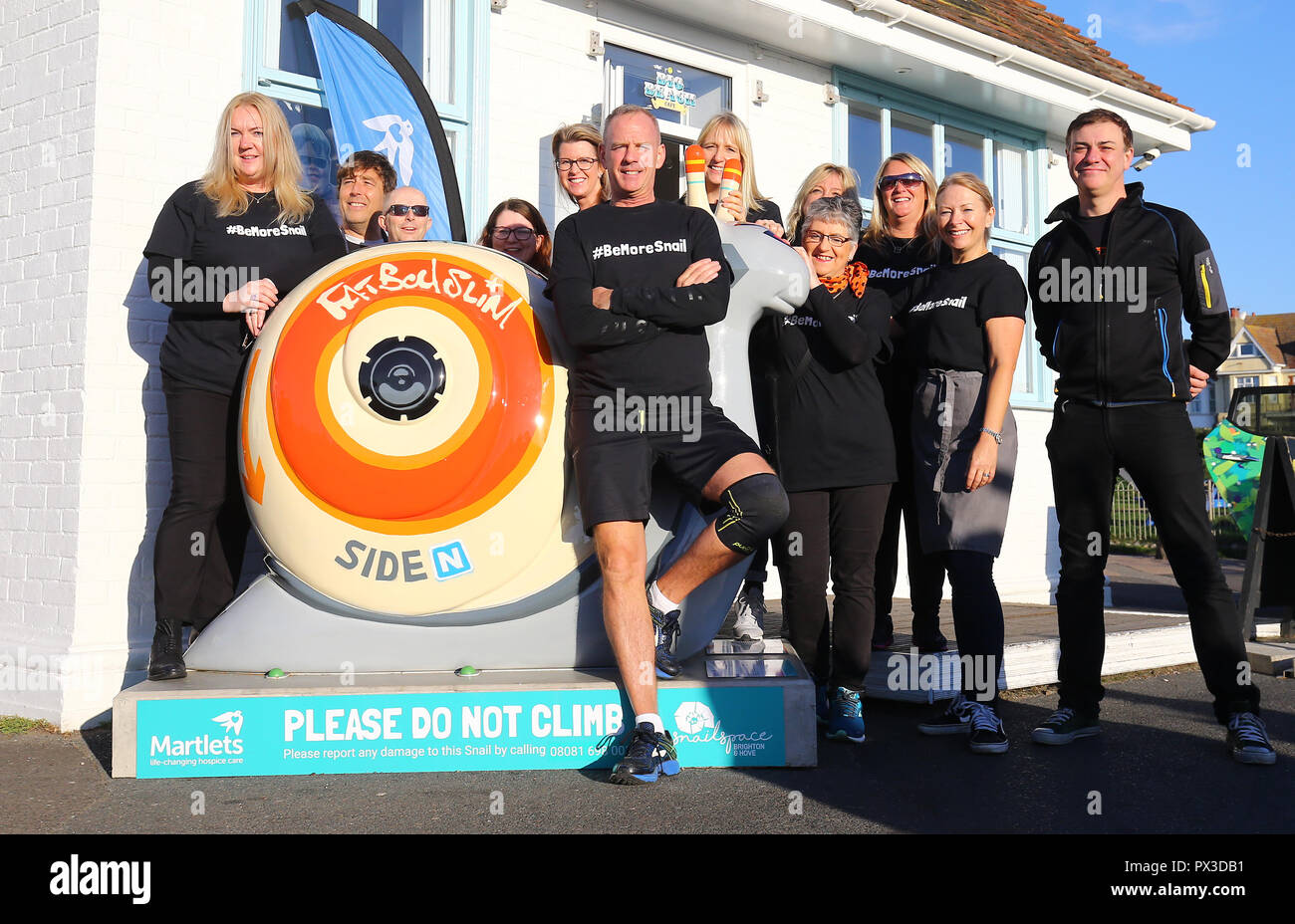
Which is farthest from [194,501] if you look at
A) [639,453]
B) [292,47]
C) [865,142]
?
[865,142]

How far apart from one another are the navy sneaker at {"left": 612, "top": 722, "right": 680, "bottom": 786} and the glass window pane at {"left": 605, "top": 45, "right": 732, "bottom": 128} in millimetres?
4862

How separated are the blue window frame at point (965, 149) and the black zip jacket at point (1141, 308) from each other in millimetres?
4314

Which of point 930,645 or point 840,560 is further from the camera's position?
point 930,645

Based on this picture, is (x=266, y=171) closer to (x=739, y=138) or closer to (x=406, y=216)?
(x=406, y=216)

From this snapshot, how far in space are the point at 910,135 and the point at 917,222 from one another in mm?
4701

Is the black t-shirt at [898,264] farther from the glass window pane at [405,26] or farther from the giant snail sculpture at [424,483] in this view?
the glass window pane at [405,26]

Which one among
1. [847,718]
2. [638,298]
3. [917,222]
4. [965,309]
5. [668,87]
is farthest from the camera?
[668,87]

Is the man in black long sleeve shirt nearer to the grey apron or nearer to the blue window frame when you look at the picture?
the grey apron

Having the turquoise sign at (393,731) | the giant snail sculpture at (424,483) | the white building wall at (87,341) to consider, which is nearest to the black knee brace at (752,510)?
the giant snail sculpture at (424,483)

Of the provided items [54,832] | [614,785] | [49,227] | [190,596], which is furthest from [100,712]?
[614,785]

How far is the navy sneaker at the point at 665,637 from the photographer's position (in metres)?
3.52

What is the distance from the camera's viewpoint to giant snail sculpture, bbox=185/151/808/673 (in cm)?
354

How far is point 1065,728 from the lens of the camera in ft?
12.7
